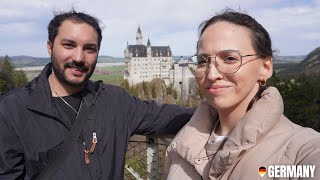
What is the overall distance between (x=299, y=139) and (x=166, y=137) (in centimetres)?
132

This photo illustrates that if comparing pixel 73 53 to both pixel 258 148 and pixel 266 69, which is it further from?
pixel 258 148

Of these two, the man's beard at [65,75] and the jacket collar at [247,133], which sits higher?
the man's beard at [65,75]

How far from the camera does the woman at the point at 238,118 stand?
1274mm

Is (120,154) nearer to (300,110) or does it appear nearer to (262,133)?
(262,133)

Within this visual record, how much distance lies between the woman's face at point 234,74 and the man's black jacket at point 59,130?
941 millimetres

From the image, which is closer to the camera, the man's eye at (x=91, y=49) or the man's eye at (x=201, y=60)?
the man's eye at (x=201, y=60)

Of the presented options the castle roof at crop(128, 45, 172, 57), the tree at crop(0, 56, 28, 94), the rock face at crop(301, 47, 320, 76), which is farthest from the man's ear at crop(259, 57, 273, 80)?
the castle roof at crop(128, 45, 172, 57)

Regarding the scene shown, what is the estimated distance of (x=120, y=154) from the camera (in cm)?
230

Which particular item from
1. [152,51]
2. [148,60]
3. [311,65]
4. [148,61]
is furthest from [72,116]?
[152,51]

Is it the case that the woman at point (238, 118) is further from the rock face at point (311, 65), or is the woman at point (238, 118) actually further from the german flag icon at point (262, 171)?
the rock face at point (311, 65)

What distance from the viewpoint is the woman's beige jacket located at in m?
1.20

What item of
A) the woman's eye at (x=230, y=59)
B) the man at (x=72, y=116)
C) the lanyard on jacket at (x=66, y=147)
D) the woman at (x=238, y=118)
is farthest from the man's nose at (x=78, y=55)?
the woman's eye at (x=230, y=59)

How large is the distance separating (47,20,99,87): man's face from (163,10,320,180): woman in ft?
3.64

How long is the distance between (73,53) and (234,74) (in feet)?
4.80
